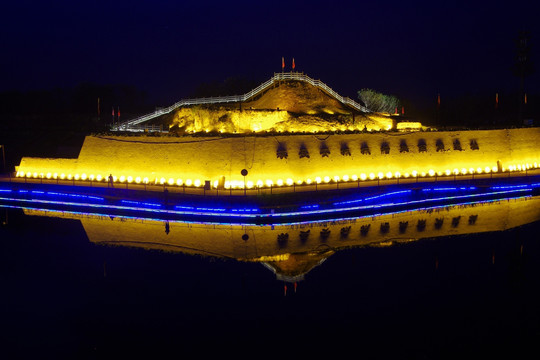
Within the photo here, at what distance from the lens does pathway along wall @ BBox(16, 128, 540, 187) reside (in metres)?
23.6

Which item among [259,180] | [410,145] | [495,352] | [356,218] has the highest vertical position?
[410,145]

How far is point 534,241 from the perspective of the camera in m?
16.0

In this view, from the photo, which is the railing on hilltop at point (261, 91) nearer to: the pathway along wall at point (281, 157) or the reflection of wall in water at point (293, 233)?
the pathway along wall at point (281, 157)

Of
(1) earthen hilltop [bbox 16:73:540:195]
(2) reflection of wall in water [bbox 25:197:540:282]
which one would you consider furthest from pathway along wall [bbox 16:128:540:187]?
(2) reflection of wall in water [bbox 25:197:540:282]

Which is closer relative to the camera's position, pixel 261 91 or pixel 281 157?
pixel 281 157

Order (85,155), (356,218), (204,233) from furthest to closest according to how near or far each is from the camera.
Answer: (85,155) < (356,218) < (204,233)

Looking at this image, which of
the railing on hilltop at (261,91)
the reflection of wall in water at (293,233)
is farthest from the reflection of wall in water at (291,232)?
the railing on hilltop at (261,91)

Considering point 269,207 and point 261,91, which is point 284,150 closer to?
point 269,207

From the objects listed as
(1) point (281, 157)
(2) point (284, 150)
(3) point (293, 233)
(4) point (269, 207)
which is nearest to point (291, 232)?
(3) point (293, 233)

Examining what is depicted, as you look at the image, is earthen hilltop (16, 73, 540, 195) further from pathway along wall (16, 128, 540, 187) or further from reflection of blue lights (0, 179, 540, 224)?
reflection of blue lights (0, 179, 540, 224)

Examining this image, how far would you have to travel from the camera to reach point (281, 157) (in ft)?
78.1

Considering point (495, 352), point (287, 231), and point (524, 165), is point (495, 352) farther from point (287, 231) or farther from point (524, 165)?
point (524, 165)

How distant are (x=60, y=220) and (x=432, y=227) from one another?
1615cm

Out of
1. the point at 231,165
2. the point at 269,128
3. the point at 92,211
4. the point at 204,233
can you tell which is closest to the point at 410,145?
the point at 269,128
